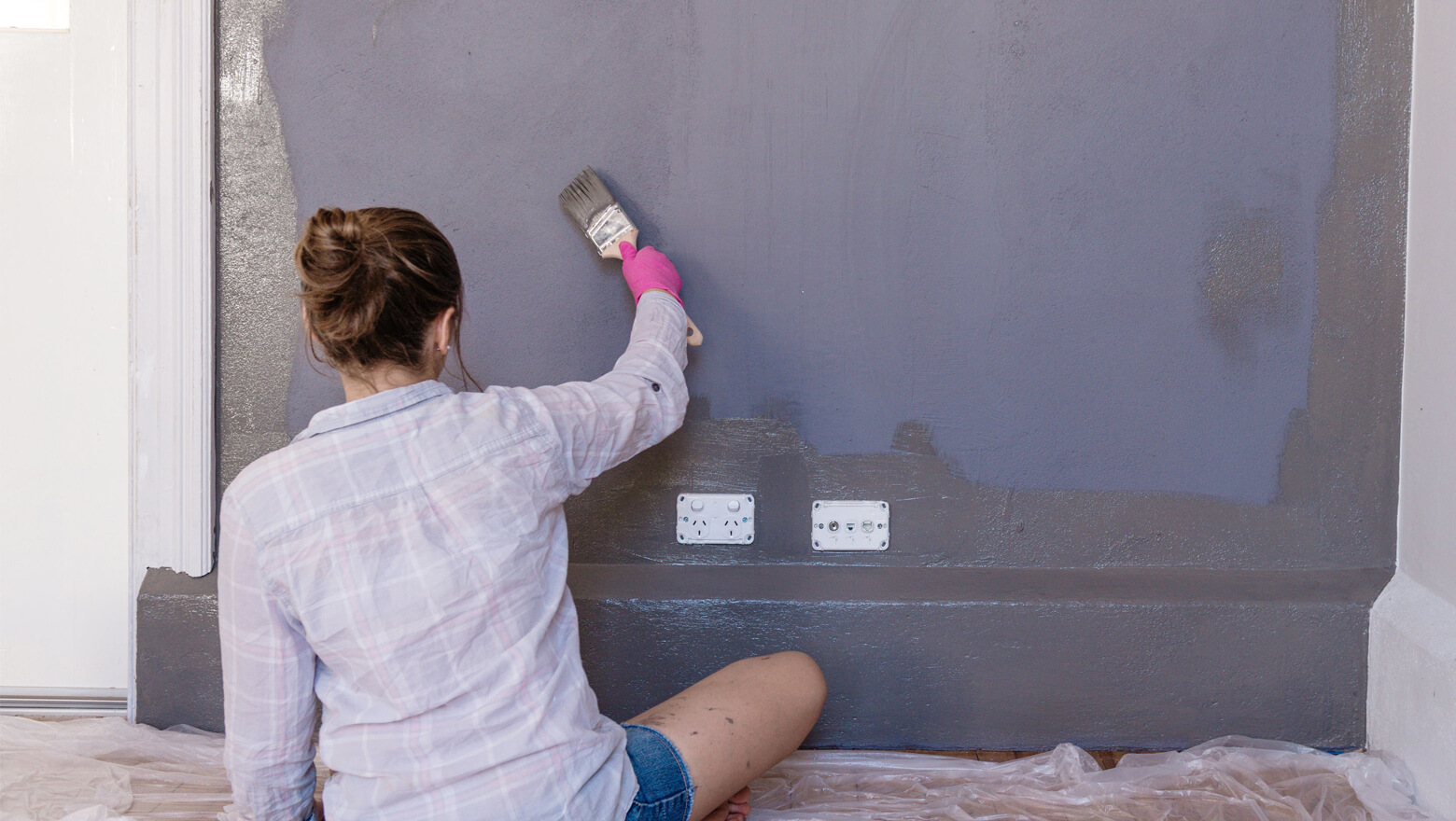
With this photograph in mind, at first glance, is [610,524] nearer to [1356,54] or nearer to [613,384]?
[613,384]

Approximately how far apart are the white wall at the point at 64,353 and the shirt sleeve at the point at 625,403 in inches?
45.9

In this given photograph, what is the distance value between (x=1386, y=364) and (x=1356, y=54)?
0.59 meters

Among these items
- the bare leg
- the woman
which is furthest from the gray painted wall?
the woman

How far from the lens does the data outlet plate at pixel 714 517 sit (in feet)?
6.05

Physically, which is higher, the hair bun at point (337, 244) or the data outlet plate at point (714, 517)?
the hair bun at point (337, 244)

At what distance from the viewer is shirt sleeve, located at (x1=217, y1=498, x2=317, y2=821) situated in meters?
0.96

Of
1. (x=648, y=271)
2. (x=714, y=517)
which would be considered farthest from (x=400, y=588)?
(x=714, y=517)

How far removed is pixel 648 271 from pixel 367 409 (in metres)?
0.72

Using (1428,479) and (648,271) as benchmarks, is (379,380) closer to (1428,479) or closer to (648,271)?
(648,271)

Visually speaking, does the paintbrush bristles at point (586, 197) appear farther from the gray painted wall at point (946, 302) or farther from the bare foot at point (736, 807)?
the bare foot at point (736, 807)

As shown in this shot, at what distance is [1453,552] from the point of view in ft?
5.36

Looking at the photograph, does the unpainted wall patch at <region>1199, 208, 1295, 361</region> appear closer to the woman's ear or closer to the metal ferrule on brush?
the metal ferrule on brush

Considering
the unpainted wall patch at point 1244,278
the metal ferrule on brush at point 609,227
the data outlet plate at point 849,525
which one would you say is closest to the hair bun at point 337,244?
the metal ferrule on brush at point 609,227

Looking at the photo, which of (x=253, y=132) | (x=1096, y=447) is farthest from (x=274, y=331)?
(x=1096, y=447)
